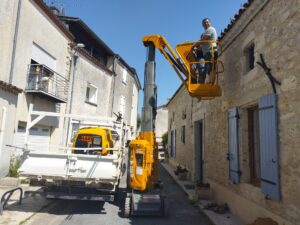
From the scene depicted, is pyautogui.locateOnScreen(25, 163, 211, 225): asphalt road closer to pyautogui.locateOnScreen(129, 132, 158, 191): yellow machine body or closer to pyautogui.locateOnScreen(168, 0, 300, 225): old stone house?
pyautogui.locateOnScreen(129, 132, 158, 191): yellow machine body

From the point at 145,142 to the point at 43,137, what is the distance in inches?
287

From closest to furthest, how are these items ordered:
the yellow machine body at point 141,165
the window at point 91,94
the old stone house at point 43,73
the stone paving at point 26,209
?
the stone paving at point 26,209 < the yellow machine body at point 141,165 < the old stone house at point 43,73 < the window at point 91,94

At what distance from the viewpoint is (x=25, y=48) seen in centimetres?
1060

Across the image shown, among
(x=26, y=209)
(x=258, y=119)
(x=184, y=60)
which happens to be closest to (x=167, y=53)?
(x=184, y=60)

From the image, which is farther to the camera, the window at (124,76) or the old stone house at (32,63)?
the window at (124,76)

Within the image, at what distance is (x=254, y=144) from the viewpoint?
6.12 metres

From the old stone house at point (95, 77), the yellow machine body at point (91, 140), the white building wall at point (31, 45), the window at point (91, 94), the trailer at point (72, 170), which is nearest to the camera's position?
the trailer at point (72, 170)

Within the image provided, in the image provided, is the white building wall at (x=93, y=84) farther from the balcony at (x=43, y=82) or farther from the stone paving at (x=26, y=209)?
the stone paving at (x=26, y=209)

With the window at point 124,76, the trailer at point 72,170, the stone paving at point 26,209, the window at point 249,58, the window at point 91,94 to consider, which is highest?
the window at point 124,76

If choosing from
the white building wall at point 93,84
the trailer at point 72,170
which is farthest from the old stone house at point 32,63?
the trailer at point 72,170

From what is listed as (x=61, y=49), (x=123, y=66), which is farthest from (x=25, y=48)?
(x=123, y=66)

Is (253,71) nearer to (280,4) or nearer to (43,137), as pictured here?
(280,4)

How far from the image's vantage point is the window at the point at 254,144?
5.99 m

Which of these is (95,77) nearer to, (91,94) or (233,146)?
(91,94)
